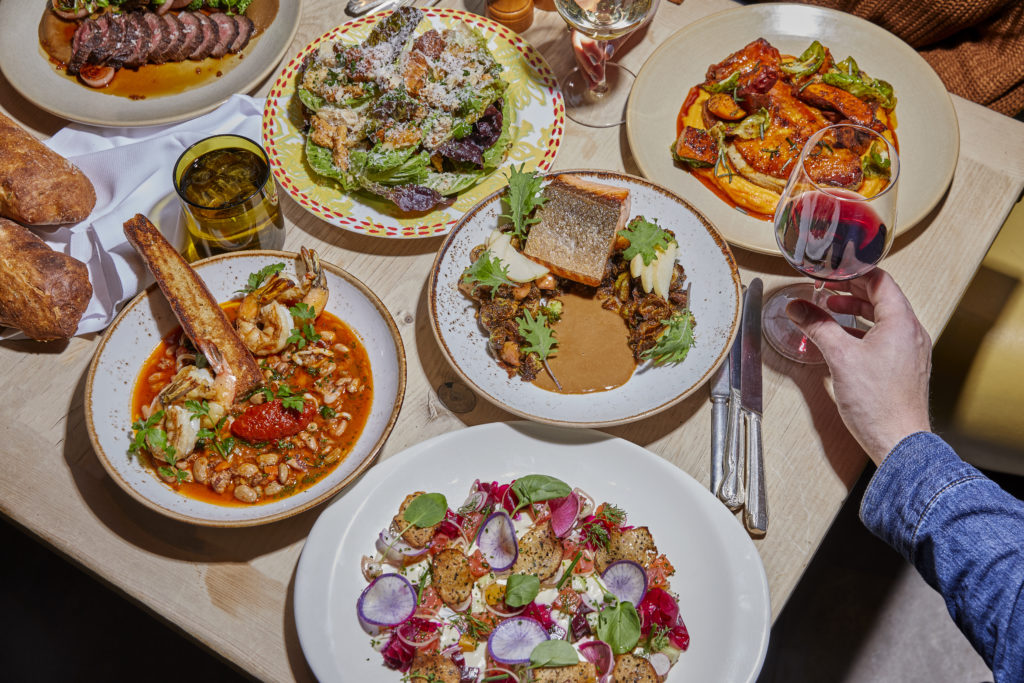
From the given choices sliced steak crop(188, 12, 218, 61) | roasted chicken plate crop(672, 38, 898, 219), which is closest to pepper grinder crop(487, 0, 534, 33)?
roasted chicken plate crop(672, 38, 898, 219)

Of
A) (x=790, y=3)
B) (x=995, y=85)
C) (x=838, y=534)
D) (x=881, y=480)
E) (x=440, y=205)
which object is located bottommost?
(x=838, y=534)

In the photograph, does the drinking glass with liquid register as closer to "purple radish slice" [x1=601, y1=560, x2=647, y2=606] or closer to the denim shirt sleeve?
"purple radish slice" [x1=601, y1=560, x2=647, y2=606]

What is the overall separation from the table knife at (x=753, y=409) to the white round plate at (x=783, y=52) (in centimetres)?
17

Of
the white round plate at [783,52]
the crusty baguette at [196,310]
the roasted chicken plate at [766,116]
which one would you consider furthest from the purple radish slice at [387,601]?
the roasted chicken plate at [766,116]

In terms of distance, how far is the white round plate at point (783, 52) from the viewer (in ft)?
7.23

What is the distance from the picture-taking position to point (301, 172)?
2279 mm

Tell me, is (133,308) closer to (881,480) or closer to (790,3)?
(881,480)

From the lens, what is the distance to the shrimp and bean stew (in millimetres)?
1860

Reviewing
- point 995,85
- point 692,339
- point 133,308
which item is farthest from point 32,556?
point 995,85

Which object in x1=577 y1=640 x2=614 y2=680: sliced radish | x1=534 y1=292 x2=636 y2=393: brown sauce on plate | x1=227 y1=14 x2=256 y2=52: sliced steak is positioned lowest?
x1=577 y1=640 x2=614 y2=680: sliced radish

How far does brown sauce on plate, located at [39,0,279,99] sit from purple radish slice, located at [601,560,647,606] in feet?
6.62

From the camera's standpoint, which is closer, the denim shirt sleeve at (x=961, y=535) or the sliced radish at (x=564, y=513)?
the denim shirt sleeve at (x=961, y=535)

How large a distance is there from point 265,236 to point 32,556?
7.26ft

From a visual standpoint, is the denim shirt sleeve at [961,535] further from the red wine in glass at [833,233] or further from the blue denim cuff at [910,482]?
the red wine in glass at [833,233]
